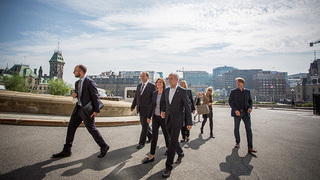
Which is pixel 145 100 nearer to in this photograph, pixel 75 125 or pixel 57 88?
pixel 75 125

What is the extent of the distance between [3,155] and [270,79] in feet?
546

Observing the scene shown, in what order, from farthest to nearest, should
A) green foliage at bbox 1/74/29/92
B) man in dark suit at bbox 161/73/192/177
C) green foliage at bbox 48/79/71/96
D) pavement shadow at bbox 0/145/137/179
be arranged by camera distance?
green foliage at bbox 48/79/71/96
green foliage at bbox 1/74/29/92
man in dark suit at bbox 161/73/192/177
pavement shadow at bbox 0/145/137/179

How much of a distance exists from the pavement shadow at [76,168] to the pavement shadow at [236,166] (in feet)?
7.06

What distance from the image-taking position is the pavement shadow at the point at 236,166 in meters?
3.23

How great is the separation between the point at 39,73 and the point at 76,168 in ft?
392

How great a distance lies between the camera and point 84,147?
438cm

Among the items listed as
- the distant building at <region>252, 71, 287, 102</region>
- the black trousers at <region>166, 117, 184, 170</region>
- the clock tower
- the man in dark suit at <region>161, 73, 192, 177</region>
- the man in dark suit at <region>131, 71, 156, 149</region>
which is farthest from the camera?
the distant building at <region>252, 71, 287, 102</region>

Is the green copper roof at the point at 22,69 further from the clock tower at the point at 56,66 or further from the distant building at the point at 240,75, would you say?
the distant building at the point at 240,75

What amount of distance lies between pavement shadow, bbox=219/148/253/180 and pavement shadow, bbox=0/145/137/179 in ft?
7.06

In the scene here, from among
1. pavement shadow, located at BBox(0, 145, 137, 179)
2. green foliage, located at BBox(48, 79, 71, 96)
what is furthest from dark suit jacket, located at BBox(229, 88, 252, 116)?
green foliage, located at BBox(48, 79, 71, 96)

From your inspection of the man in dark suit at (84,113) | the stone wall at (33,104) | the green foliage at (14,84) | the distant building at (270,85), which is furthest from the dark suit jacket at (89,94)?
the distant building at (270,85)

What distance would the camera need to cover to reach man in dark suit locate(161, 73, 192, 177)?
128 inches

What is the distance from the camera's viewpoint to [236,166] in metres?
3.58

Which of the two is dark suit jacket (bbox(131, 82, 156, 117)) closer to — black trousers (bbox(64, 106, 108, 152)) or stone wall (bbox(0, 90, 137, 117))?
black trousers (bbox(64, 106, 108, 152))
